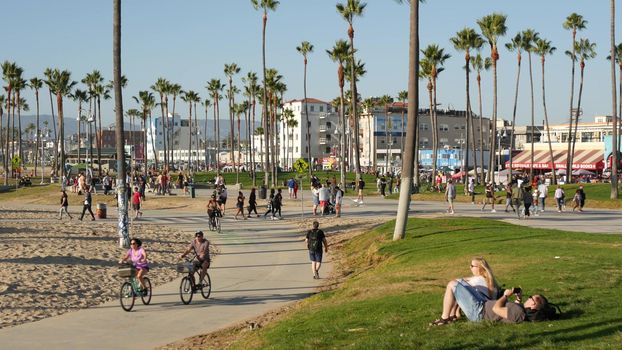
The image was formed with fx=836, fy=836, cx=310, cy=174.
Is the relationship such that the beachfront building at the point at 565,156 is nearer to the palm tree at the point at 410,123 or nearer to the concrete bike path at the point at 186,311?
the palm tree at the point at 410,123

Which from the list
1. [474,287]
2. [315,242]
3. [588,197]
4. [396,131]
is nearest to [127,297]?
[315,242]

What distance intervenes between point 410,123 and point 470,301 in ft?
48.6

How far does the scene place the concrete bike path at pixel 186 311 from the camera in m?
14.1

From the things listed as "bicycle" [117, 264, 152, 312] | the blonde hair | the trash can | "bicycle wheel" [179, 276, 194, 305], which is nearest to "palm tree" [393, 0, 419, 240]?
"bicycle wheel" [179, 276, 194, 305]

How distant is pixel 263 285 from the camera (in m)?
20.7

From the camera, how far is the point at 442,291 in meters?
15.3

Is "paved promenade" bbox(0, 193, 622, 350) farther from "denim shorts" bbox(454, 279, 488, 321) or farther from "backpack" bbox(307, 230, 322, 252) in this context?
"denim shorts" bbox(454, 279, 488, 321)

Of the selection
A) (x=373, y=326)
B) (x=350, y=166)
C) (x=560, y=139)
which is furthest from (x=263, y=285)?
(x=560, y=139)

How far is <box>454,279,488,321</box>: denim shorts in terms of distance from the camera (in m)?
11.7

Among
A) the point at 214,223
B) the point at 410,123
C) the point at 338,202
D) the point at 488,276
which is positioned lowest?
the point at 214,223

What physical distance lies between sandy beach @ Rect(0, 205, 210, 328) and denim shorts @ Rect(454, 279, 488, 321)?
27.8 ft

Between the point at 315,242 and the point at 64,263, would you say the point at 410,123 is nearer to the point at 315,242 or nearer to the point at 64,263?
the point at 315,242

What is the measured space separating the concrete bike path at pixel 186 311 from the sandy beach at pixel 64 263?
89cm

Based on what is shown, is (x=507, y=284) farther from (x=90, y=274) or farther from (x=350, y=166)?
(x=350, y=166)
